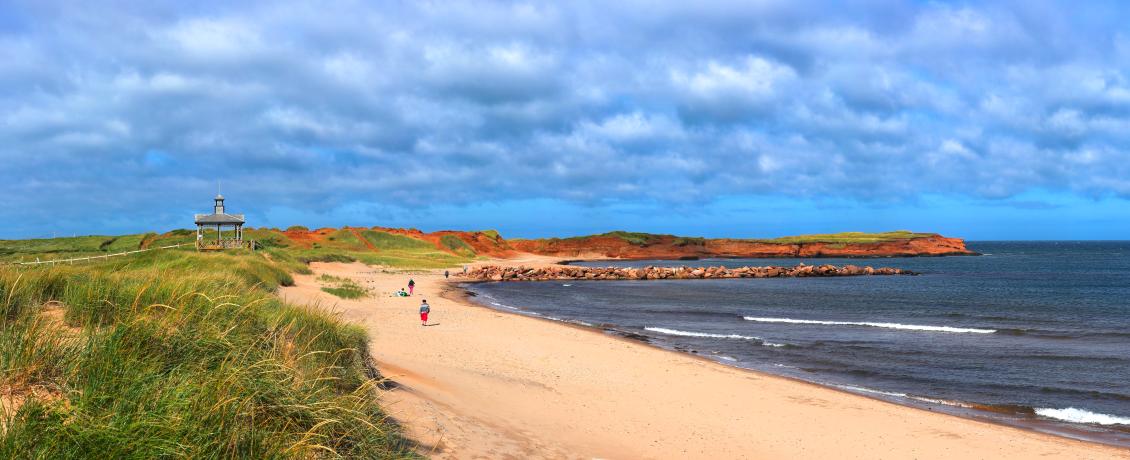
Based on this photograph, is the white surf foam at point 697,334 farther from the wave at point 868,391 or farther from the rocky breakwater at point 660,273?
the rocky breakwater at point 660,273

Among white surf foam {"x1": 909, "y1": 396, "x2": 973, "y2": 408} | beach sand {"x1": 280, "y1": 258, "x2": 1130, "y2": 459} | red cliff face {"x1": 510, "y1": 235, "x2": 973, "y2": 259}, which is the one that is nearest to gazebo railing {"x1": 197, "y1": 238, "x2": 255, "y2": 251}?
beach sand {"x1": 280, "y1": 258, "x2": 1130, "y2": 459}

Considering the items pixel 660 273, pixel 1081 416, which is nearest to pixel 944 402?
pixel 1081 416

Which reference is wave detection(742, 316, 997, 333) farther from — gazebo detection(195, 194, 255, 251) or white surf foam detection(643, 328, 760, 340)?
gazebo detection(195, 194, 255, 251)

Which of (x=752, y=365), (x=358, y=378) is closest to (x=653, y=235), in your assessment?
(x=752, y=365)

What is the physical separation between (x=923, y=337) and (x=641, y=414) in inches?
660

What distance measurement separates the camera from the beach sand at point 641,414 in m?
8.91

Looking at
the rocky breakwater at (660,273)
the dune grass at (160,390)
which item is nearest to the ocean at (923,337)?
the dune grass at (160,390)

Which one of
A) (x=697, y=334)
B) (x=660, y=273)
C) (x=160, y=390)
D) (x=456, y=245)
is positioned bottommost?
(x=697, y=334)

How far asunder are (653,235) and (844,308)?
101778 millimetres

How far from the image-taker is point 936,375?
57.0ft

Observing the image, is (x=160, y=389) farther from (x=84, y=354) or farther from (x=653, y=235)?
(x=653, y=235)

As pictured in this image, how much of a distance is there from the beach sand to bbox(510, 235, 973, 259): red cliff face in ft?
362

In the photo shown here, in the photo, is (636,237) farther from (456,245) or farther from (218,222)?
(218,222)

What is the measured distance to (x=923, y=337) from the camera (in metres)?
24.2
